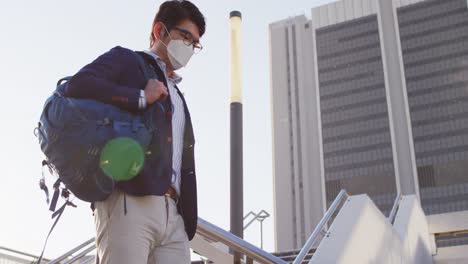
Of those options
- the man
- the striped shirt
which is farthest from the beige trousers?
the striped shirt

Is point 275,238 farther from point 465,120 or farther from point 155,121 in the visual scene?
point 155,121

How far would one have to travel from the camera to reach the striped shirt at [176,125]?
213cm

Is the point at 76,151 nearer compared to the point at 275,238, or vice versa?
the point at 76,151

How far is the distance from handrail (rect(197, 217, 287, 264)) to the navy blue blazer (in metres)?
1.31

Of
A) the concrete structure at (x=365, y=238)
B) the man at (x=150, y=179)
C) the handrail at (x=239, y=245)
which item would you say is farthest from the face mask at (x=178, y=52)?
the concrete structure at (x=365, y=238)

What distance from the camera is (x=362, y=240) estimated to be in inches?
216

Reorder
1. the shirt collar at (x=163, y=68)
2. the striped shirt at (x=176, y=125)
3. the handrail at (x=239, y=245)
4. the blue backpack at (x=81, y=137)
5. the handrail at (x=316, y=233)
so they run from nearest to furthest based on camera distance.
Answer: the blue backpack at (x=81, y=137) → the striped shirt at (x=176, y=125) → the shirt collar at (x=163, y=68) → the handrail at (x=239, y=245) → the handrail at (x=316, y=233)

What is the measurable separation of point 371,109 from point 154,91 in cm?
10312

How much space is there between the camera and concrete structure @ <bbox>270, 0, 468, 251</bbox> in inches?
3809

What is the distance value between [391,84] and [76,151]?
105m

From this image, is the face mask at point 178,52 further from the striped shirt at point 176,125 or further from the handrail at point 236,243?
the handrail at point 236,243

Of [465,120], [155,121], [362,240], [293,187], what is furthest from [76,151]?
[293,187]

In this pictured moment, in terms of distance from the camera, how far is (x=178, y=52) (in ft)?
7.75

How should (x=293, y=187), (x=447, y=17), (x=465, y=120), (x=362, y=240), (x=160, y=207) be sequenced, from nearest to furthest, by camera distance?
(x=160, y=207) < (x=362, y=240) < (x=465, y=120) < (x=447, y=17) < (x=293, y=187)
